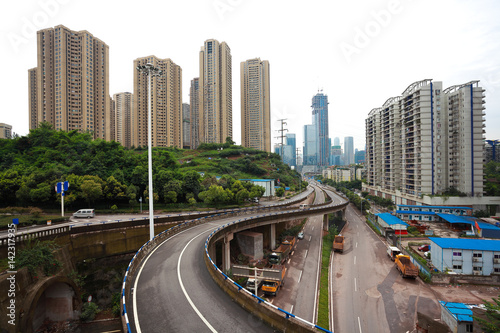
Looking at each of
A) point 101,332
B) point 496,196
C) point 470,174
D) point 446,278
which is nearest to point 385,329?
point 446,278

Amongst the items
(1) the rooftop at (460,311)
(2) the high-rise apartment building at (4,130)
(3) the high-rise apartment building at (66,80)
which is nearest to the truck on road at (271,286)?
(1) the rooftop at (460,311)

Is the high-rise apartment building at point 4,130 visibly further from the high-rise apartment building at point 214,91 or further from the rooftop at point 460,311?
the rooftop at point 460,311

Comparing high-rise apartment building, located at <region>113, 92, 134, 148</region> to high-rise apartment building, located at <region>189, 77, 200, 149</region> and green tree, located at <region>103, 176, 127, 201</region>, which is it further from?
green tree, located at <region>103, 176, 127, 201</region>

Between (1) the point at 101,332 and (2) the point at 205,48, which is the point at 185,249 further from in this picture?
(2) the point at 205,48

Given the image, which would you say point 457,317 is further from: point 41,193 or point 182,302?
point 41,193

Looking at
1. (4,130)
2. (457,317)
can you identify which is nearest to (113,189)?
(457,317)

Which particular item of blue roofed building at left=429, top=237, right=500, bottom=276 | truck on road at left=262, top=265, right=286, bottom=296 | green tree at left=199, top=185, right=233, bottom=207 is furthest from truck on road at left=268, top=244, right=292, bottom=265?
blue roofed building at left=429, top=237, right=500, bottom=276
